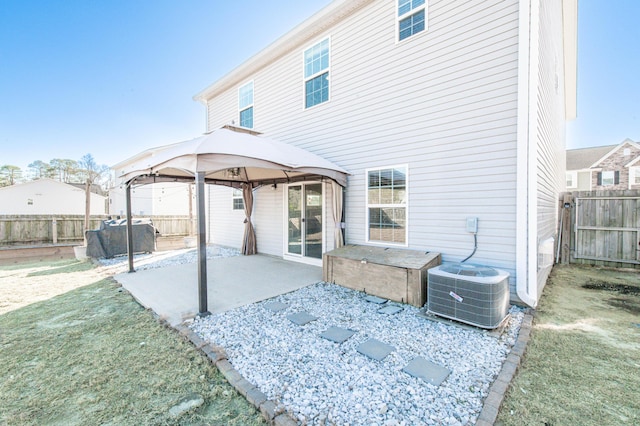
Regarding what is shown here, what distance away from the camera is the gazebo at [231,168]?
3.71 metres

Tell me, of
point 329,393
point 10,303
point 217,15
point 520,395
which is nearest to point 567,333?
point 520,395

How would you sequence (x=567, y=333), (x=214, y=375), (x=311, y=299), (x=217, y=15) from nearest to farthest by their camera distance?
(x=214, y=375) → (x=567, y=333) → (x=311, y=299) → (x=217, y=15)

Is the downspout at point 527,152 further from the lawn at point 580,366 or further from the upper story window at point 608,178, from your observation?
the upper story window at point 608,178

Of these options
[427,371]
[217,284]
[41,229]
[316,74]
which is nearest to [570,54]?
[316,74]

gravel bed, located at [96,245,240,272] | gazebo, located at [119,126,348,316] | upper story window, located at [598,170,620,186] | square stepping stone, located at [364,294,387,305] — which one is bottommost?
square stepping stone, located at [364,294,387,305]

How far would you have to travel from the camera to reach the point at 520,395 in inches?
85.0

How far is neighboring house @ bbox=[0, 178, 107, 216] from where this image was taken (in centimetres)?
1955

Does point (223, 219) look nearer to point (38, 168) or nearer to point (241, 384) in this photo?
point (241, 384)

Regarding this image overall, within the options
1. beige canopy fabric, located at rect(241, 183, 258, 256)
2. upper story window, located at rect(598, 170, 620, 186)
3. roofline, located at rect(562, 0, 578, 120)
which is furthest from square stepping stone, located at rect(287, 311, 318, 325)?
upper story window, located at rect(598, 170, 620, 186)

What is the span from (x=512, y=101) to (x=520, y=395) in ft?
12.3

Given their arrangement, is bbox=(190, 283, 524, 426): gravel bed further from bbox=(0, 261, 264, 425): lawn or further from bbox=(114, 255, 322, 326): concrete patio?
bbox=(114, 255, 322, 326): concrete patio

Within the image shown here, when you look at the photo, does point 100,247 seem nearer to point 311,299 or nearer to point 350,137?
point 311,299

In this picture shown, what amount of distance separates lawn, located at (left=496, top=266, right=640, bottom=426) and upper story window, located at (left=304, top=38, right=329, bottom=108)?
5.96 meters

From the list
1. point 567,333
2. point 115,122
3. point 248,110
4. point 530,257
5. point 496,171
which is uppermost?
point 115,122
